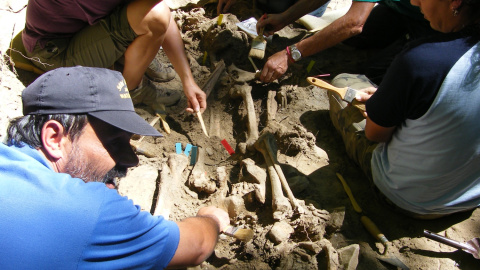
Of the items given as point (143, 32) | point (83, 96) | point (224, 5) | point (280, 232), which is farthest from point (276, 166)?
point (224, 5)

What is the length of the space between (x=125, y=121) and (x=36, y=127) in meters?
0.40

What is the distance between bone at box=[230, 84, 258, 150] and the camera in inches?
122

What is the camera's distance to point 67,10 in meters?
2.81

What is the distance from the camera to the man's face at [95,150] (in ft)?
5.36

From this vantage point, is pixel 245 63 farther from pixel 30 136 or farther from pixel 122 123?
pixel 30 136

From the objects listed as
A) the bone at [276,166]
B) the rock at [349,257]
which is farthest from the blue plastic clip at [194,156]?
the rock at [349,257]

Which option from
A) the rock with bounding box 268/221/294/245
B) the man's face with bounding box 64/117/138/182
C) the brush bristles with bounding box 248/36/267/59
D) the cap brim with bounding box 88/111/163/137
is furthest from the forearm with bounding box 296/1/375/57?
the man's face with bounding box 64/117/138/182

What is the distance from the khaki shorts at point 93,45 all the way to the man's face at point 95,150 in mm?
1534

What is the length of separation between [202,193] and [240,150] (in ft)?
1.79

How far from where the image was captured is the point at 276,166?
2.73 metres

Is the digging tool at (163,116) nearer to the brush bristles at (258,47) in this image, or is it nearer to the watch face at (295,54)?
the brush bristles at (258,47)

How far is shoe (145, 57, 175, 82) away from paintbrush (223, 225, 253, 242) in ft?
7.11

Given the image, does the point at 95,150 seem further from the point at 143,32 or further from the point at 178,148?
the point at 143,32

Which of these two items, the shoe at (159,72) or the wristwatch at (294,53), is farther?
the shoe at (159,72)
